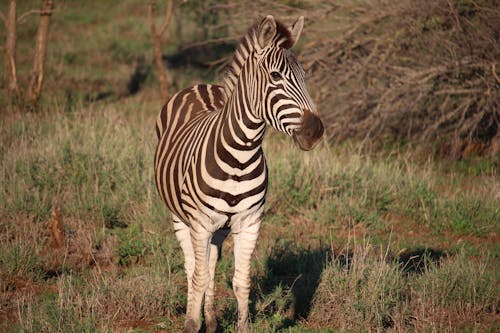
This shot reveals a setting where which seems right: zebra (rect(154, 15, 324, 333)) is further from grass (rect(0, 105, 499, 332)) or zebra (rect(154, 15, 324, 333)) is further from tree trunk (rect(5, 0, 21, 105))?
tree trunk (rect(5, 0, 21, 105))

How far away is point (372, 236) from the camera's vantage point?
7227mm

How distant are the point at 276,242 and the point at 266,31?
10.5ft

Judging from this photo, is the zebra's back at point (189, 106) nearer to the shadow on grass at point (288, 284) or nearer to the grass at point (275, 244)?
the grass at point (275, 244)

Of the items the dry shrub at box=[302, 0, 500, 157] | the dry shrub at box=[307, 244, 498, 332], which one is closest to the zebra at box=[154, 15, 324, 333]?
the dry shrub at box=[307, 244, 498, 332]

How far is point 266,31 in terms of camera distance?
4.15 metres

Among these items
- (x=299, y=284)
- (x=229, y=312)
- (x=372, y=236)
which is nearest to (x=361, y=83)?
(x=372, y=236)

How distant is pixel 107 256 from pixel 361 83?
486 cm

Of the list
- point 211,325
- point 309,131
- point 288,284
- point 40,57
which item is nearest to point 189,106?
point 288,284

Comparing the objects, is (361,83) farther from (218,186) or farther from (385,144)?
A: (218,186)

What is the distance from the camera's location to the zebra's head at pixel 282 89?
392cm

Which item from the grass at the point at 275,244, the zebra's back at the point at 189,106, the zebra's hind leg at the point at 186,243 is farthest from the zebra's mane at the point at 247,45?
the grass at the point at 275,244

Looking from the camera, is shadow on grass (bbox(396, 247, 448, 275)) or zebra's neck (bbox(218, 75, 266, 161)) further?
shadow on grass (bbox(396, 247, 448, 275))

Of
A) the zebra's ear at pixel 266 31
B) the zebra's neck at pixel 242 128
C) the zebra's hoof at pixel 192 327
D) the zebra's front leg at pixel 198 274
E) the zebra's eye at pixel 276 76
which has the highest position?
the zebra's ear at pixel 266 31

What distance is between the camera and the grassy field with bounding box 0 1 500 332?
5262 mm
